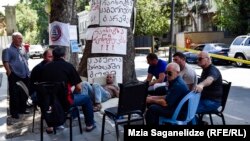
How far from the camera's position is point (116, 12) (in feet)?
28.8

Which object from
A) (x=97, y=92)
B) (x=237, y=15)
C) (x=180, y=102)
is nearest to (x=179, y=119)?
(x=180, y=102)

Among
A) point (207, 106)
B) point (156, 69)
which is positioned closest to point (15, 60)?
point (156, 69)

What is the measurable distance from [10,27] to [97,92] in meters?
21.0

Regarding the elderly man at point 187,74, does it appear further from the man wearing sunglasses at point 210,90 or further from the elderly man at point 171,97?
the elderly man at point 171,97

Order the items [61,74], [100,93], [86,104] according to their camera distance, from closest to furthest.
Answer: [61,74] < [86,104] < [100,93]

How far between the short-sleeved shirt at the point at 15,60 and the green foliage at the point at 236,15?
23274 mm

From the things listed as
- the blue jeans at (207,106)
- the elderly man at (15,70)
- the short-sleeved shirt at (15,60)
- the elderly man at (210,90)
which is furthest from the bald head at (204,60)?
the short-sleeved shirt at (15,60)

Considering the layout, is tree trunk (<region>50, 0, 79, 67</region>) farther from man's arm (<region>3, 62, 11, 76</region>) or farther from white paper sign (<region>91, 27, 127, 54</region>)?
man's arm (<region>3, 62, 11, 76</region>)

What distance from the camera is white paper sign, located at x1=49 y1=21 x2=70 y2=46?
917cm

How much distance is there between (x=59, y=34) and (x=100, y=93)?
1.79 metres

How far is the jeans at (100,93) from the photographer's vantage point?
822cm

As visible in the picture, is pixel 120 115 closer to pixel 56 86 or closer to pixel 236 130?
pixel 56 86

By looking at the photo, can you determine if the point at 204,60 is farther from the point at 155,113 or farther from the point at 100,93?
the point at 100,93

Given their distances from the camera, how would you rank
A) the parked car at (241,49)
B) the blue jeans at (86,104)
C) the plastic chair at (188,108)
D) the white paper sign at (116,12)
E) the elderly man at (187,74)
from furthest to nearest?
the parked car at (241,49)
the white paper sign at (116,12)
the elderly man at (187,74)
the blue jeans at (86,104)
the plastic chair at (188,108)
